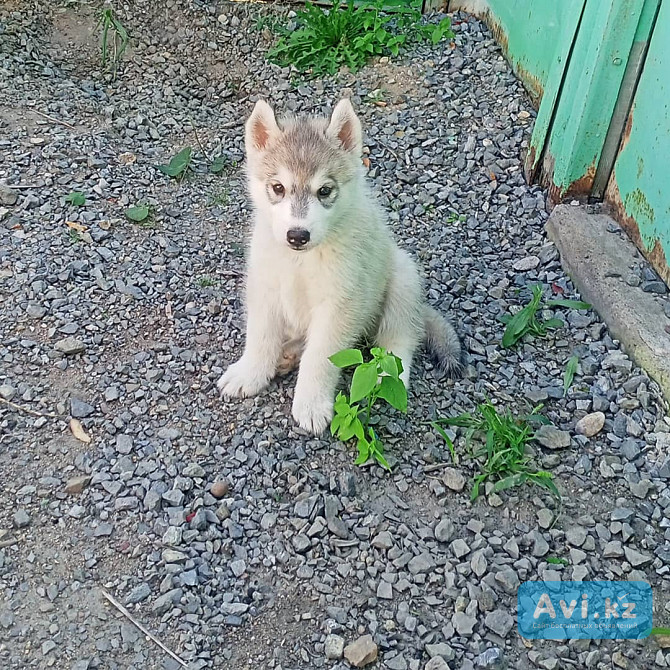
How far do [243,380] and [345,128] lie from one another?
3.77 feet

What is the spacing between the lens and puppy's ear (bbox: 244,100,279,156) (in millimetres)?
3219

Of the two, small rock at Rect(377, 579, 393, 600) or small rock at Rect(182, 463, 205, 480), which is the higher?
small rock at Rect(377, 579, 393, 600)

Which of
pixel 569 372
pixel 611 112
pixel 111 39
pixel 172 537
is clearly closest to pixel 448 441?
pixel 569 372

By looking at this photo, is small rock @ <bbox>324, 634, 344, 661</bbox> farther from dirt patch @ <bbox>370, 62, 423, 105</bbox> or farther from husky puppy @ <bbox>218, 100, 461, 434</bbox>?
dirt patch @ <bbox>370, 62, 423, 105</bbox>

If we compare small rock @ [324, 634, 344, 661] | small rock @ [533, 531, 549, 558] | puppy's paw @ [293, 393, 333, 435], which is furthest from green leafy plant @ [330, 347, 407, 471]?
small rock @ [324, 634, 344, 661]

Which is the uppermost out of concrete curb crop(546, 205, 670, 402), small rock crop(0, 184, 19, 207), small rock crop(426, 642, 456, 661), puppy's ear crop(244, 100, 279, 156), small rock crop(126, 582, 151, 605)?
puppy's ear crop(244, 100, 279, 156)

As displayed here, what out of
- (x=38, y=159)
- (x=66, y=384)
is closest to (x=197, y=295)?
(x=66, y=384)

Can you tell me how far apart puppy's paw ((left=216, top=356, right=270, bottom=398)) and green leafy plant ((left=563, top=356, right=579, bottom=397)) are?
1330 mm

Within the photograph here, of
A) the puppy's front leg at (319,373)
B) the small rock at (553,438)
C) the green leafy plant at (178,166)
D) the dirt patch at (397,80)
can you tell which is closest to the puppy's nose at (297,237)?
the puppy's front leg at (319,373)

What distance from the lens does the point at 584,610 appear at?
2.70 metres

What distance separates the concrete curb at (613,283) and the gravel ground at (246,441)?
8 centimetres

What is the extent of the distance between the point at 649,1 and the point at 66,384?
332cm

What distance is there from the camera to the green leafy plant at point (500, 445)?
3.09 meters

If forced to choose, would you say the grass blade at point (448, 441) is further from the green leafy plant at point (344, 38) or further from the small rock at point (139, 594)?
the green leafy plant at point (344, 38)
